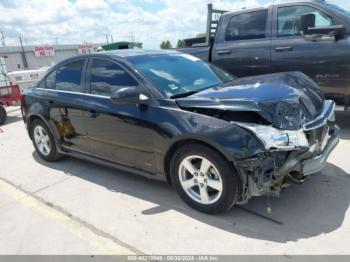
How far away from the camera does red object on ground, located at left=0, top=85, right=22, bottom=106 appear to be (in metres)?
9.95

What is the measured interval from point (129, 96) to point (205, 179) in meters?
1.15

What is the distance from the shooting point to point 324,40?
5363 millimetres

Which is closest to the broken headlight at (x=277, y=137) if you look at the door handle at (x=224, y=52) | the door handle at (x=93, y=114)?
the door handle at (x=93, y=114)

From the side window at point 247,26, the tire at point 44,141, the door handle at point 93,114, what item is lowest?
the tire at point 44,141

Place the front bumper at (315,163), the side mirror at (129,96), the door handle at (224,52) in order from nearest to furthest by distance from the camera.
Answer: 1. the front bumper at (315,163)
2. the side mirror at (129,96)
3. the door handle at (224,52)

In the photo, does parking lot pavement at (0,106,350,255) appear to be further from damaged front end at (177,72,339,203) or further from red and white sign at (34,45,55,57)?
red and white sign at (34,45,55,57)

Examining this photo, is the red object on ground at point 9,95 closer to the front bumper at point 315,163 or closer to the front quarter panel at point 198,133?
the front quarter panel at point 198,133

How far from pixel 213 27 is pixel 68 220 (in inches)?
190

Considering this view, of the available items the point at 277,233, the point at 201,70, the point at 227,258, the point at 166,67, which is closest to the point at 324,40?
the point at 201,70

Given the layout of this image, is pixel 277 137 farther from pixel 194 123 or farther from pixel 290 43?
pixel 290 43

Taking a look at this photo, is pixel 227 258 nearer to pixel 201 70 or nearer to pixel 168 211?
pixel 168 211

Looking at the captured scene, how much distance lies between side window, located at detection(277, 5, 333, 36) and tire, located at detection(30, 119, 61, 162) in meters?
4.06

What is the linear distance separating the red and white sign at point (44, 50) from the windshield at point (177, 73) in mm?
38940

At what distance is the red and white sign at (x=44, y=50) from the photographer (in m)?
39.4
